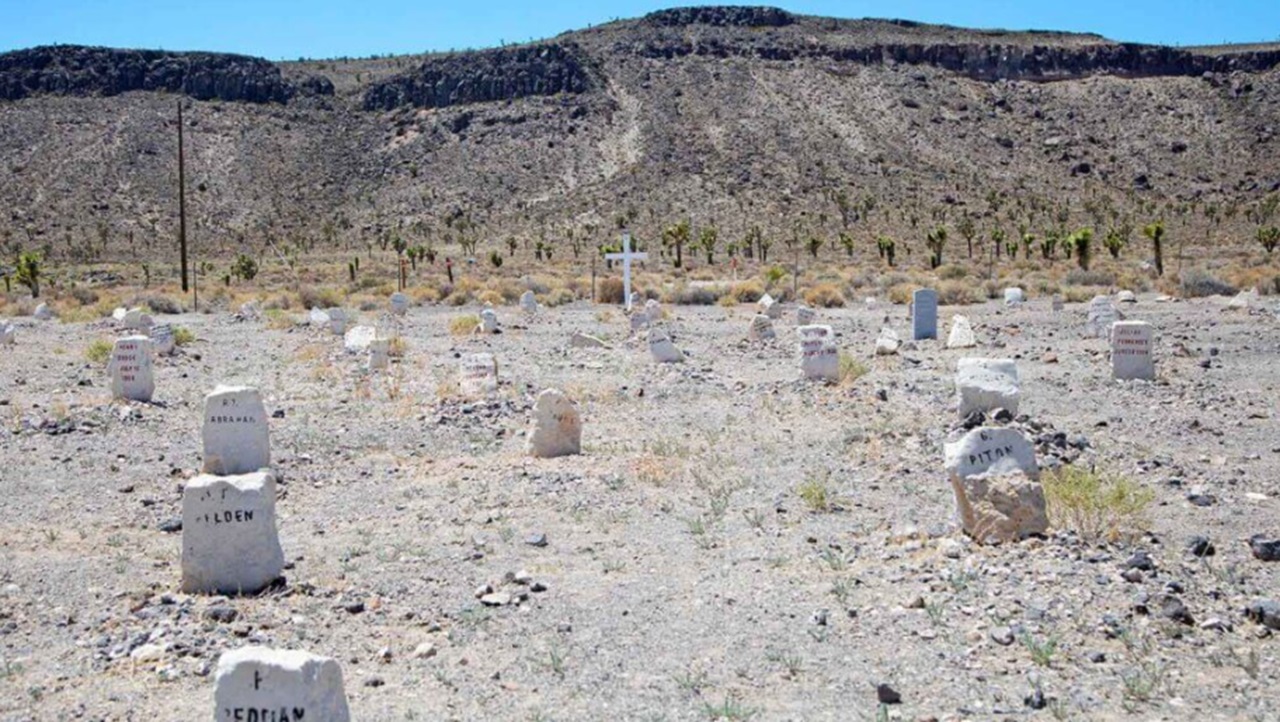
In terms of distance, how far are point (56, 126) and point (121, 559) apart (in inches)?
3725

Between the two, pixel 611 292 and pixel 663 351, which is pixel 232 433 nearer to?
pixel 663 351

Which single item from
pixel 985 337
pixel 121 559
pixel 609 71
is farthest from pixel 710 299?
pixel 609 71

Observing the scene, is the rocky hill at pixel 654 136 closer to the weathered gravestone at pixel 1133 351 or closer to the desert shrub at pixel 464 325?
the desert shrub at pixel 464 325

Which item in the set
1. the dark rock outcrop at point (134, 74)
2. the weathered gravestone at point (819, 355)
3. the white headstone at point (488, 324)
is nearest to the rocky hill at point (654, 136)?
the dark rock outcrop at point (134, 74)

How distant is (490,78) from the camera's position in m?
102

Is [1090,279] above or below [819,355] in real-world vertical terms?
above

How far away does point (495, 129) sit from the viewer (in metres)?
96.2

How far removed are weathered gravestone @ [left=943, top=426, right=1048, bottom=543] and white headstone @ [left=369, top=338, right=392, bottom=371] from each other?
13851mm

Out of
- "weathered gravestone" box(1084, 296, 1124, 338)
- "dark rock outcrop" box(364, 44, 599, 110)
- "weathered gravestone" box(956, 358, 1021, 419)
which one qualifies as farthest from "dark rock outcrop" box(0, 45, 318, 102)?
"weathered gravestone" box(956, 358, 1021, 419)

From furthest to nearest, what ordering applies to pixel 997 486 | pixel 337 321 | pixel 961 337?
pixel 337 321 → pixel 961 337 → pixel 997 486

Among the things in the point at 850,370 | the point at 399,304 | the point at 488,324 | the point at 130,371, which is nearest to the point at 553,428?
the point at 850,370

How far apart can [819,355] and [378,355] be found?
7.97 m

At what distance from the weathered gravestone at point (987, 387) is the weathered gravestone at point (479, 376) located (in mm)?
7137

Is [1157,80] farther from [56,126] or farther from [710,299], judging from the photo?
[56,126]
